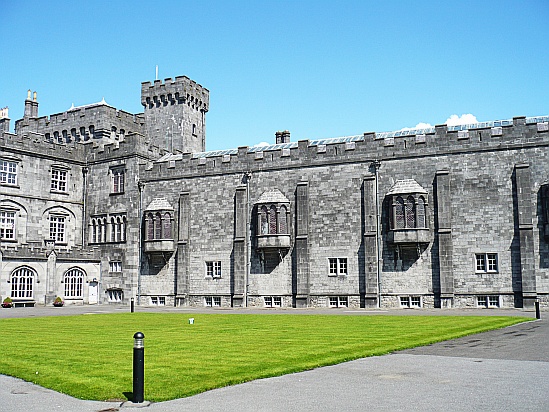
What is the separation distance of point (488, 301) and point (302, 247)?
1174 cm

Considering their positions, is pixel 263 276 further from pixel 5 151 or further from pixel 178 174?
pixel 5 151

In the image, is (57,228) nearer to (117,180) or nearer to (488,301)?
(117,180)

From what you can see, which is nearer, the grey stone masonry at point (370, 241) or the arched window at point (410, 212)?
the arched window at point (410, 212)

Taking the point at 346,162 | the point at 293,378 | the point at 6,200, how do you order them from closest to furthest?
the point at 293,378, the point at 346,162, the point at 6,200

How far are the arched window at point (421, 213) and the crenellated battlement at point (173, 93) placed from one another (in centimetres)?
2531

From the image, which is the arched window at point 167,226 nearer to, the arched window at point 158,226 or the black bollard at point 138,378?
the arched window at point 158,226

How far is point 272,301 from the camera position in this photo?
4103 cm

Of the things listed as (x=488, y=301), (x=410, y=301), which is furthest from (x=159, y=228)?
(x=488, y=301)

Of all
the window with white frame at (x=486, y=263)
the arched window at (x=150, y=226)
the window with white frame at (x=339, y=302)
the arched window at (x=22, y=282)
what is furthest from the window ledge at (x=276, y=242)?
the arched window at (x=22, y=282)

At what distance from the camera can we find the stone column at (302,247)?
39750 mm

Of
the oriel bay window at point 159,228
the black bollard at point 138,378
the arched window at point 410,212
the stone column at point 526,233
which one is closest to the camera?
the black bollard at point 138,378

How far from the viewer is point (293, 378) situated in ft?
35.0

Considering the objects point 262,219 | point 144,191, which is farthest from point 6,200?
point 262,219

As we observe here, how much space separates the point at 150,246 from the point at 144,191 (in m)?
4.54
